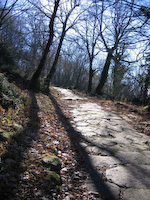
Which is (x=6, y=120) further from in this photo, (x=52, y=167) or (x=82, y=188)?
(x=82, y=188)

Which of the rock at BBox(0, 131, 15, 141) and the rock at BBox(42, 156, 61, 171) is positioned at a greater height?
the rock at BBox(0, 131, 15, 141)

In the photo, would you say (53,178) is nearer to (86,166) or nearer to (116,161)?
(86,166)

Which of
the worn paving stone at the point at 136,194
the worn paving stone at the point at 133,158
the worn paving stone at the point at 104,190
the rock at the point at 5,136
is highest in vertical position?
the rock at the point at 5,136

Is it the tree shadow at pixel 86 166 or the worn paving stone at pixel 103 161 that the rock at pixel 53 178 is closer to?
the tree shadow at pixel 86 166

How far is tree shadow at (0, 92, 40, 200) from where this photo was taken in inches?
82.7

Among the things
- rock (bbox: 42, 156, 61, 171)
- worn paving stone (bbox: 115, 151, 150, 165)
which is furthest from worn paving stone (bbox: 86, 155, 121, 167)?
rock (bbox: 42, 156, 61, 171)

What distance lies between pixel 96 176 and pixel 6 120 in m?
2.65

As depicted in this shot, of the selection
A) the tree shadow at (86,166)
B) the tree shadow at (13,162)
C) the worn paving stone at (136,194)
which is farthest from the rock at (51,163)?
the worn paving stone at (136,194)

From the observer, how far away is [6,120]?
4.19m

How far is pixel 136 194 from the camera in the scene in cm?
239

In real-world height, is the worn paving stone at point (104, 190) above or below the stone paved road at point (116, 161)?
below

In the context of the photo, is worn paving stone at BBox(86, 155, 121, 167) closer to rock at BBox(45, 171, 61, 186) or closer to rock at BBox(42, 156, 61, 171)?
rock at BBox(42, 156, 61, 171)

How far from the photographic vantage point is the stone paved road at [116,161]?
2.49 metres

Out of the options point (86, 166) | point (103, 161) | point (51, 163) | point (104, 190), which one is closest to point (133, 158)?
point (103, 161)
